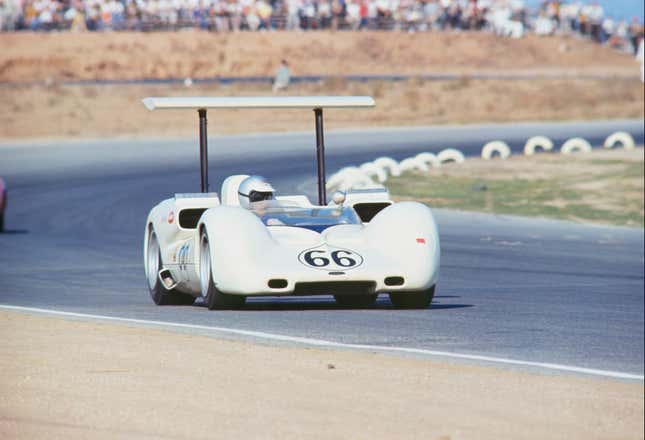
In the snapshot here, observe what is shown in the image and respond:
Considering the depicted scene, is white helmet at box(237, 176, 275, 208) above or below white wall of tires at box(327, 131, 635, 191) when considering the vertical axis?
above

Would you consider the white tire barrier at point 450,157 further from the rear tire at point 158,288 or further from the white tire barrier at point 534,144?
the rear tire at point 158,288

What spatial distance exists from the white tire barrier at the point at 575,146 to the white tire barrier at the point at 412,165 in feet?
19.0

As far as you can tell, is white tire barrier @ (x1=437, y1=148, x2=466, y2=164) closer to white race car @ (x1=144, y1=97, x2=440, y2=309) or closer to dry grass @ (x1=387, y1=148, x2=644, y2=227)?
dry grass @ (x1=387, y1=148, x2=644, y2=227)

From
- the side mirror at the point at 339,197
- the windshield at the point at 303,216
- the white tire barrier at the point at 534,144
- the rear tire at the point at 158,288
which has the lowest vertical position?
the white tire barrier at the point at 534,144

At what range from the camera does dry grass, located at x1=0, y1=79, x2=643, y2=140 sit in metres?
48.7

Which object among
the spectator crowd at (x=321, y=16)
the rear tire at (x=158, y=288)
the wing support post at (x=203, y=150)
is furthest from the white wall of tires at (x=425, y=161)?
the spectator crowd at (x=321, y=16)

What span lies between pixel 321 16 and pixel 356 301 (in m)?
62.4

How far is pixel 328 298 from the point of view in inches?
556

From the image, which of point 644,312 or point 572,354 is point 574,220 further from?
point 572,354

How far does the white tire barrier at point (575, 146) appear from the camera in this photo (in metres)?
39.7

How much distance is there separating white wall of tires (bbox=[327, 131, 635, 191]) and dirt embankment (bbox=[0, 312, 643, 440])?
17021 millimetres

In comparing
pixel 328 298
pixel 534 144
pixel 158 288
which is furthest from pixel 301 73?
pixel 158 288

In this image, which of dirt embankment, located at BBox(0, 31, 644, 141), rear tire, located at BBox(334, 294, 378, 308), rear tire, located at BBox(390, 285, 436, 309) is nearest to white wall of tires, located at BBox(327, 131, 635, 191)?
dirt embankment, located at BBox(0, 31, 644, 141)

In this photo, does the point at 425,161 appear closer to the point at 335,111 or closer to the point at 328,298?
the point at 335,111
